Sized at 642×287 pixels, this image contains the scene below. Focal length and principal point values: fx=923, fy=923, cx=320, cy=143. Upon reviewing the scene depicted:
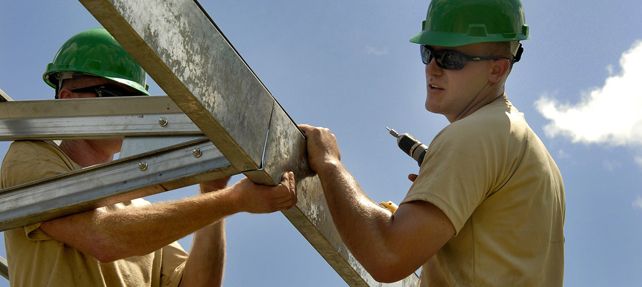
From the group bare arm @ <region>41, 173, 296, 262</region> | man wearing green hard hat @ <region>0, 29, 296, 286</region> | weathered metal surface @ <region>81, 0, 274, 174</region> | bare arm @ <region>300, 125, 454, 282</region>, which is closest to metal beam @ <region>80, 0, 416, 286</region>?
weathered metal surface @ <region>81, 0, 274, 174</region>

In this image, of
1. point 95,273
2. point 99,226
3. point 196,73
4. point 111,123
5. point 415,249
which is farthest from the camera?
point 95,273

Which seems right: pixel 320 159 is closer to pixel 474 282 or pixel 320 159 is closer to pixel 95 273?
pixel 474 282

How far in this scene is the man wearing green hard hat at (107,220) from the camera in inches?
159

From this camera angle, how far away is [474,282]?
3189 mm

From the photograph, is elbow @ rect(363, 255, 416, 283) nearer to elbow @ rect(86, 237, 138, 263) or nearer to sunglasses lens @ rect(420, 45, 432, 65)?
sunglasses lens @ rect(420, 45, 432, 65)

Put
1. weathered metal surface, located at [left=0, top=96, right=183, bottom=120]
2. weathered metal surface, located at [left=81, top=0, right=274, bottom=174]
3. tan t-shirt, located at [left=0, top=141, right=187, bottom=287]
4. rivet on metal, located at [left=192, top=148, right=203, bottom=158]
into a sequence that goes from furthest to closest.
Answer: tan t-shirt, located at [left=0, top=141, right=187, bottom=287] → weathered metal surface, located at [left=0, top=96, right=183, bottom=120] → rivet on metal, located at [left=192, top=148, right=203, bottom=158] → weathered metal surface, located at [left=81, top=0, right=274, bottom=174]

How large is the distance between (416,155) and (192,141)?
1.07 m

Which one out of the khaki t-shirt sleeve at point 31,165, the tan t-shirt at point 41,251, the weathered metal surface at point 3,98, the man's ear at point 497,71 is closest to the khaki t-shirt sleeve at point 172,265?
the tan t-shirt at point 41,251

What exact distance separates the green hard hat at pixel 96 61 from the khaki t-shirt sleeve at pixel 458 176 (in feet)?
7.09

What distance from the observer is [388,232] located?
3.12 meters

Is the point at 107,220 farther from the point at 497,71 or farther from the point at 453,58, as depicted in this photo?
the point at 497,71

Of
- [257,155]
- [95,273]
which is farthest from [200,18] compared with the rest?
[95,273]

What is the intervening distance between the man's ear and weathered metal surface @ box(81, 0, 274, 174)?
0.88 metres

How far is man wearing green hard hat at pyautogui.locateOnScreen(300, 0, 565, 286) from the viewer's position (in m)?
3.12
